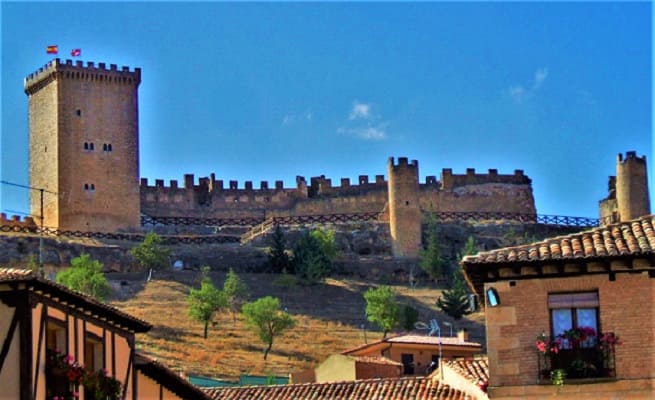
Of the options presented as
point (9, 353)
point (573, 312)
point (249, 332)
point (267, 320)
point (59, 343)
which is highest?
point (267, 320)

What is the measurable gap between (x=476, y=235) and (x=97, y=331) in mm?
81286

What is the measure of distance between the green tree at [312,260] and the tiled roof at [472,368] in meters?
64.0

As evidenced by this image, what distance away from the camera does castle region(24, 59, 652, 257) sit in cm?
9744

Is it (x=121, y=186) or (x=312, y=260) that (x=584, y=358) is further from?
(x=121, y=186)

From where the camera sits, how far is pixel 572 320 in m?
23.6

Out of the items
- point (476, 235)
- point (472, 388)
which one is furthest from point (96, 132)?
point (472, 388)

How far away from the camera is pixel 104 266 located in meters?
94.8

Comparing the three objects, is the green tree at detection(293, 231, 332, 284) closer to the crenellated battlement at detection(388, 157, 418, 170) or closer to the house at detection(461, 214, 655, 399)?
the crenellated battlement at detection(388, 157, 418, 170)

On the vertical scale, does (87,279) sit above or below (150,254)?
below

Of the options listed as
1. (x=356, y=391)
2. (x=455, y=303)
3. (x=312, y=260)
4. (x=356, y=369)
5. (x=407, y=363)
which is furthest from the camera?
(x=312, y=260)

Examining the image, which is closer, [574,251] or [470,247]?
[574,251]

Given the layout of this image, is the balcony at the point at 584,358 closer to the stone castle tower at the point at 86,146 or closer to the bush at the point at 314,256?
the bush at the point at 314,256

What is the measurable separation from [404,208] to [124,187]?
16.3 metres

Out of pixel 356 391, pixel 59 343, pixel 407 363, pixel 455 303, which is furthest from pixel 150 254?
pixel 59 343
